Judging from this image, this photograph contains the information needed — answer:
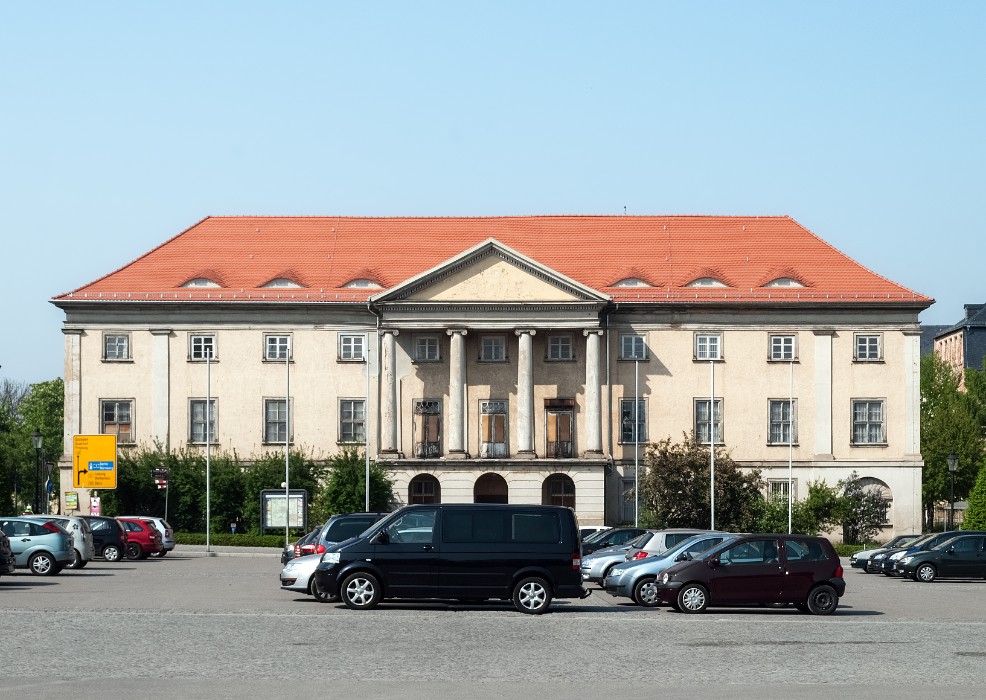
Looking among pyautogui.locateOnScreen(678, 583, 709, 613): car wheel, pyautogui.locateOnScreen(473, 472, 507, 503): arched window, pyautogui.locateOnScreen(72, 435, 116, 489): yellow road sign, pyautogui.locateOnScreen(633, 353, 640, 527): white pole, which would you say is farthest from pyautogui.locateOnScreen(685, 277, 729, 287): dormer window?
pyautogui.locateOnScreen(678, 583, 709, 613): car wheel

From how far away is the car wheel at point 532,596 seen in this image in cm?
3033

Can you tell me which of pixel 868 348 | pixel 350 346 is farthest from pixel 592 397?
pixel 868 348

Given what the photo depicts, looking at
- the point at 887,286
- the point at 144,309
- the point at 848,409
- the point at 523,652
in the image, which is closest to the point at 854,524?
the point at 848,409

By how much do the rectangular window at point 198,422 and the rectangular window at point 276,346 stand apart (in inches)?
143

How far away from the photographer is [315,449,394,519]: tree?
250 ft

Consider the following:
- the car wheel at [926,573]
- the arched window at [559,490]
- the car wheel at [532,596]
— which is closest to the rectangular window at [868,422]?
the arched window at [559,490]

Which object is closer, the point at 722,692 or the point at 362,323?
the point at 722,692

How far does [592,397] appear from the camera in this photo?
80188 mm

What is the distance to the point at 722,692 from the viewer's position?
18000 mm

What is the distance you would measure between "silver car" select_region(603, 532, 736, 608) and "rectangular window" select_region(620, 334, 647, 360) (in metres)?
45.8

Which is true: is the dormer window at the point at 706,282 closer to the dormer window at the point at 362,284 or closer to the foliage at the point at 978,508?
the dormer window at the point at 362,284

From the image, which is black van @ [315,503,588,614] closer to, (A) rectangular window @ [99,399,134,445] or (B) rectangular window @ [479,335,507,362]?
(B) rectangular window @ [479,335,507,362]

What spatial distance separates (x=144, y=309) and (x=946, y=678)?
66450mm

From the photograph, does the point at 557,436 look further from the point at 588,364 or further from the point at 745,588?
the point at 745,588
